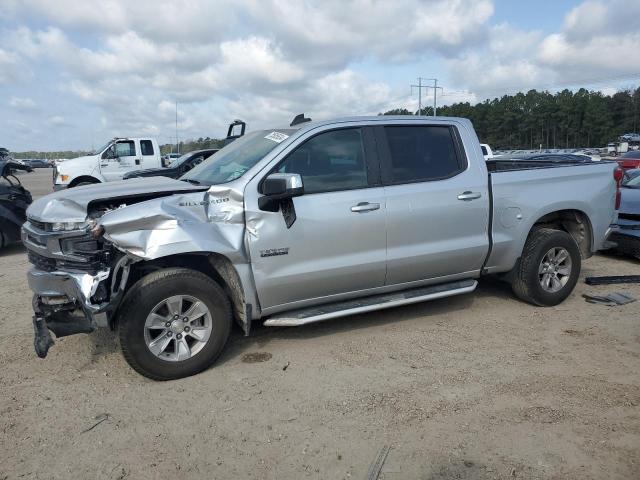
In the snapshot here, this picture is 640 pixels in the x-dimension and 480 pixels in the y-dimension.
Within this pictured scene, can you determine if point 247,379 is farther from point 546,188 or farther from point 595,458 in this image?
point 546,188

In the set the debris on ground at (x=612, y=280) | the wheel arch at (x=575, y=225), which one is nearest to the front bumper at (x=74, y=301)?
the wheel arch at (x=575, y=225)

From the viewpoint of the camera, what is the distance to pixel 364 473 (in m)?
2.76

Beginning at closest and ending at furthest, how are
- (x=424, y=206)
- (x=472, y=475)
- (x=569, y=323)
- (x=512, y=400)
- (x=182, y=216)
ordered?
(x=472, y=475), (x=512, y=400), (x=182, y=216), (x=424, y=206), (x=569, y=323)

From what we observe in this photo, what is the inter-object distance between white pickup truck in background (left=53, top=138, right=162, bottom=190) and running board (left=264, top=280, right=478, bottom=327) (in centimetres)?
1184

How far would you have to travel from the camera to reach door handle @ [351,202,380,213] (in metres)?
4.29

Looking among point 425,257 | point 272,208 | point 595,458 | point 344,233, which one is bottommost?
point 595,458

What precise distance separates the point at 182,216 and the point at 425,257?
2.20 meters

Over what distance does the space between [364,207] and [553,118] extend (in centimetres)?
9741

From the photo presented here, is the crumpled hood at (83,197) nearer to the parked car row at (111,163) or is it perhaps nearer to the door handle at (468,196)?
the door handle at (468,196)

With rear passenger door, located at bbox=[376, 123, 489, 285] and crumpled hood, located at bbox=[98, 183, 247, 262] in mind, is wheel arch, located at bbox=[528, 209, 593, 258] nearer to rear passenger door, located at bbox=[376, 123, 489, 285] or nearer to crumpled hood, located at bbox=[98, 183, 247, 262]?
rear passenger door, located at bbox=[376, 123, 489, 285]

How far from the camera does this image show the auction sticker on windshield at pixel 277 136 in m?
4.37

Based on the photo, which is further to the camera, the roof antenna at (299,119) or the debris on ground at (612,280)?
the debris on ground at (612,280)

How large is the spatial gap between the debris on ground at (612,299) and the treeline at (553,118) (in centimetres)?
8455

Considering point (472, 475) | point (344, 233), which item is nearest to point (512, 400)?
point (472, 475)
